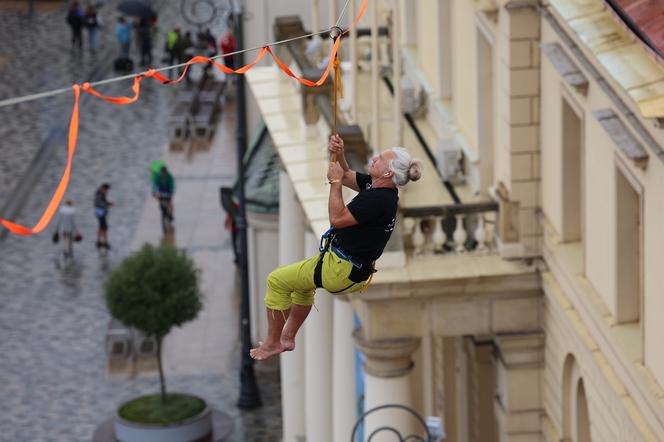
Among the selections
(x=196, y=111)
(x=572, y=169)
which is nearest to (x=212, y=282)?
(x=196, y=111)

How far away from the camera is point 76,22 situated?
7481 centimetres

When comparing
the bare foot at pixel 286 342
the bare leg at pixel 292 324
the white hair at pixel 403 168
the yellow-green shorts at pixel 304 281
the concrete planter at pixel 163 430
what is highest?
the white hair at pixel 403 168

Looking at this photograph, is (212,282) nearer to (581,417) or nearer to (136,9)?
(136,9)

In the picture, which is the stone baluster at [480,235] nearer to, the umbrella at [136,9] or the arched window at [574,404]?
the arched window at [574,404]

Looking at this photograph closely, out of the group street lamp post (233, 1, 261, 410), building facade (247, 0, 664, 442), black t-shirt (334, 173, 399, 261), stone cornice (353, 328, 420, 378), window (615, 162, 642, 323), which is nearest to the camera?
black t-shirt (334, 173, 399, 261)

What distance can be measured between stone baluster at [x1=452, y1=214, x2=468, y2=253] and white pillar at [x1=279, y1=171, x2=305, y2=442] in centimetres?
1161

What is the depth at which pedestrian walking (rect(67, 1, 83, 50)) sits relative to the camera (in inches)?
2938

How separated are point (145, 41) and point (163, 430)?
3238 centimetres

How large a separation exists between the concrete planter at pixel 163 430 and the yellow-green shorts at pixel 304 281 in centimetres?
2361

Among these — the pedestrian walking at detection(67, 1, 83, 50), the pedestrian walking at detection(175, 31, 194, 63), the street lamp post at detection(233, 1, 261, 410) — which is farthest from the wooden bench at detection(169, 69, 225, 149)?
the street lamp post at detection(233, 1, 261, 410)

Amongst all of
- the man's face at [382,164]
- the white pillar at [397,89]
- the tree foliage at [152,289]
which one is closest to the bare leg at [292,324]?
the man's face at [382,164]

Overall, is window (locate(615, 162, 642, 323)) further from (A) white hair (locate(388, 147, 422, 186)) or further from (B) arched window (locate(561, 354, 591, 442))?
(A) white hair (locate(388, 147, 422, 186))

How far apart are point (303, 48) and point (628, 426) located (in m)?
15.3

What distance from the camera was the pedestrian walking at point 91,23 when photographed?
247 feet
